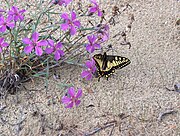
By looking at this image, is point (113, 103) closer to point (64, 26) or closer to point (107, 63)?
point (107, 63)

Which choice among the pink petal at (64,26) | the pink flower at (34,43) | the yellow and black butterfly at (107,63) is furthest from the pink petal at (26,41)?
the yellow and black butterfly at (107,63)

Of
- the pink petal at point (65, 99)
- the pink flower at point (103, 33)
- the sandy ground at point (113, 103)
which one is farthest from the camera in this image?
the pink flower at point (103, 33)

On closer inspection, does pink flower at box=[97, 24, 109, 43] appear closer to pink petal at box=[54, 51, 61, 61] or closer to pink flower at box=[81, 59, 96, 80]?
pink flower at box=[81, 59, 96, 80]

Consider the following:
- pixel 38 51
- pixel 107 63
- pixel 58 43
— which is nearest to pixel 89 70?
pixel 107 63

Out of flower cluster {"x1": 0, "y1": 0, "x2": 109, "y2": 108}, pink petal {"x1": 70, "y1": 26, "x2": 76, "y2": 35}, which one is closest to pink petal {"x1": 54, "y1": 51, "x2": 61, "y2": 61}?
flower cluster {"x1": 0, "y1": 0, "x2": 109, "y2": 108}

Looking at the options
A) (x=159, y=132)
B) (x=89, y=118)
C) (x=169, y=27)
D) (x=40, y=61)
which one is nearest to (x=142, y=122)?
(x=159, y=132)

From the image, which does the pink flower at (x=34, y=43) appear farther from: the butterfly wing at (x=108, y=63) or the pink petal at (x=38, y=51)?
the butterfly wing at (x=108, y=63)

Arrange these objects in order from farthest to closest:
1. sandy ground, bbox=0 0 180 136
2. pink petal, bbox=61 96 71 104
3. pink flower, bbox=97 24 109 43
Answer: pink flower, bbox=97 24 109 43, sandy ground, bbox=0 0 180 136, pink petal, bbox=61 96 71 104
